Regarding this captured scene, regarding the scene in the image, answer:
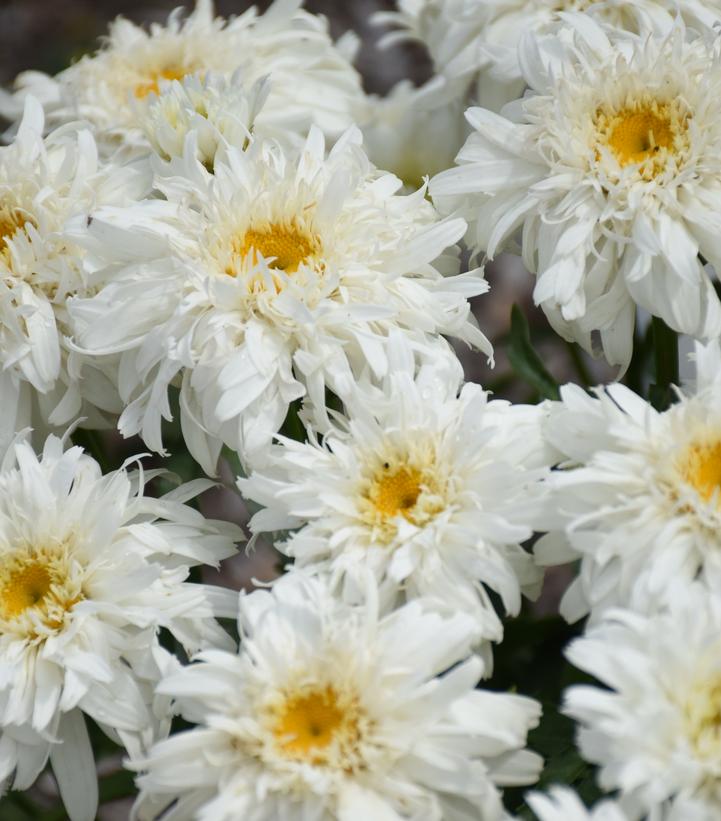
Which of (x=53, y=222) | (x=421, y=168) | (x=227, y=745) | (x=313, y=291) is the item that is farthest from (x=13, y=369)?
(x=421, y=168)

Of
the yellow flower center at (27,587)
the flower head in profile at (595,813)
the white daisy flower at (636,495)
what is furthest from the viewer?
the yellow flower center at (27,587)

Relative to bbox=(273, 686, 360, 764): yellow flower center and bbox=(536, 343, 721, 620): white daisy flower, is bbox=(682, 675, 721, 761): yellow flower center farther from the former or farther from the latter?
bbox=(273, 686, 360, 764): yellow flower center

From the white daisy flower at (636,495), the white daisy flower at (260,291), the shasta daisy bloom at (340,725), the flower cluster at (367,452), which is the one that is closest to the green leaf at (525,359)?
the flower cluster at (367,452)

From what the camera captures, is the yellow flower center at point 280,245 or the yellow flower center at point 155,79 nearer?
the yellow flower center at point 280,245

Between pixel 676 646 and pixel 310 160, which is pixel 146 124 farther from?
pixel 676 646

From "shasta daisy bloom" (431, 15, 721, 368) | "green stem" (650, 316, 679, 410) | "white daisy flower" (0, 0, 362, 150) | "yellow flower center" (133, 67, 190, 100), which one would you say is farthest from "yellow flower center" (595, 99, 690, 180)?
"yellow flower center" (133, 67, 190, 100)

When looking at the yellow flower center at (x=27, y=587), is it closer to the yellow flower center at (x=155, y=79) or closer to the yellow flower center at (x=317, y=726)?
the yellow flower center at (x=317, y=726)

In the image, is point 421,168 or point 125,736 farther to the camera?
point 421,168

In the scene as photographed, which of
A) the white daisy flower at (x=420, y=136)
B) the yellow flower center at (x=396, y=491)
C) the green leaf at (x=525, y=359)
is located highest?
the white daisy flower at (x=420, y=136)
